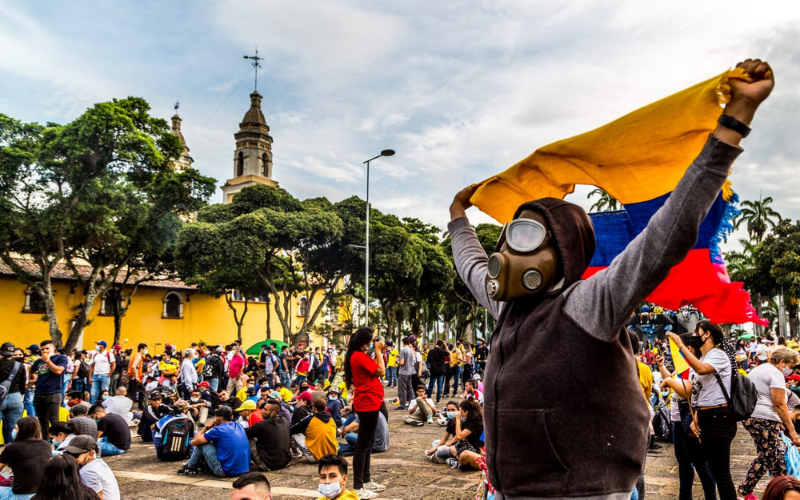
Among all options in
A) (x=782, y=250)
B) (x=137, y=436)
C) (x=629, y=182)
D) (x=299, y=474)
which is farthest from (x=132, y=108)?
(x=782, y=250)

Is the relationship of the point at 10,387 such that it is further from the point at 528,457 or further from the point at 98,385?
the point at 528,457

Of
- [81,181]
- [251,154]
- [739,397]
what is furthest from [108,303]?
[739,397]

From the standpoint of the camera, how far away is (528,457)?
6.10 feet

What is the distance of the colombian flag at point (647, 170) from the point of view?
199 centimetres

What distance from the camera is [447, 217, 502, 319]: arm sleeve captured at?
239 cm

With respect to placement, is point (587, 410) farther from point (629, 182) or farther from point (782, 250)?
point (782, 250)

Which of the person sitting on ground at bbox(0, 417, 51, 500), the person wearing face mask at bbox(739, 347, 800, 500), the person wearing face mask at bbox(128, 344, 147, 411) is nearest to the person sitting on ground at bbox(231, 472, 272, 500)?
the person sitting on ground at bbox(0, 417, 51, 500)

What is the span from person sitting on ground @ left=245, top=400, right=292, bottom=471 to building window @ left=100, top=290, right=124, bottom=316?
29463mm

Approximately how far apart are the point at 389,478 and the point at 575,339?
680 centimetres

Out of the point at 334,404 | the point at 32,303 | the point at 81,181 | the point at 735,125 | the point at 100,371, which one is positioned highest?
the point at 81,181

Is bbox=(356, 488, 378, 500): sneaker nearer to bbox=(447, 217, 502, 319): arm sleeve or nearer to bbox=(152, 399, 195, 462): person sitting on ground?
bbox=(152, 399, 195, 462): person sitting on ground

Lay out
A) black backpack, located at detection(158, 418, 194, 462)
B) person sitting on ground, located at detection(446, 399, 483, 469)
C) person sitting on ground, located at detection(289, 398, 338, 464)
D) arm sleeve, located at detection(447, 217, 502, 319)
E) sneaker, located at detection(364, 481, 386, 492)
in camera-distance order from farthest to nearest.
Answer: black backpack, located at detection(158, 418, 194, 462) → person sitting on ground, located at detection(289, 398, 338, 464) → person sitting on ground, located at detection(446, 399, 483, 469) → sneaker, located at detection(364, 481, 386, 492) → arm sleeve, located at detection(447, 217, 502, 319)

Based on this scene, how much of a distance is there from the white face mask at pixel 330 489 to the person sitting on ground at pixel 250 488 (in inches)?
43.4

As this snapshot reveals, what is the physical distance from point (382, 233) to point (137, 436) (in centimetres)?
2018
